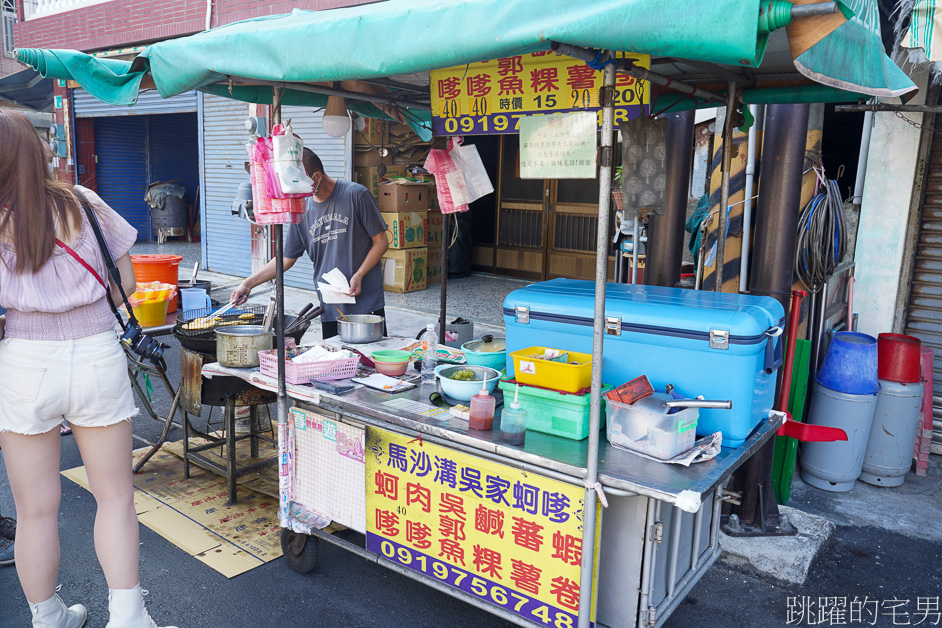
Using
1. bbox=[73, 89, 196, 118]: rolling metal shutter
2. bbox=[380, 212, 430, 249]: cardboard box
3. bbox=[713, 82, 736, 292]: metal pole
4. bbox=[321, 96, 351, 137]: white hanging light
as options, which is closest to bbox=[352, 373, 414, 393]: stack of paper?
bbox=[321, 96, 351, 137]: white hanging light

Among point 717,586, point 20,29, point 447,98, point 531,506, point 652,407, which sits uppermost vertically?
point 20,29

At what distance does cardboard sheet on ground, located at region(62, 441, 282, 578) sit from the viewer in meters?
3.73

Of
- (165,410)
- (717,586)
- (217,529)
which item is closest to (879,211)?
(717,586)

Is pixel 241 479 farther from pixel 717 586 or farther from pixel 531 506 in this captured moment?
pixel 717 586

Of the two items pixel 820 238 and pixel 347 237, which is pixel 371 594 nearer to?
pixel 347 237

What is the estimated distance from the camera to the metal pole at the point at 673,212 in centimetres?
477

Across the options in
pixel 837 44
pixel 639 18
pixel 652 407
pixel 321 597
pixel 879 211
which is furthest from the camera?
pixel 879 211

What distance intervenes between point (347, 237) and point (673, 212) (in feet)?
7.84

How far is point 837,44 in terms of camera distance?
2.34 m

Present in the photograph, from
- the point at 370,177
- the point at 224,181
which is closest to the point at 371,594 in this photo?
the point at 370,177

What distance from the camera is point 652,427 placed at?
8.32ft

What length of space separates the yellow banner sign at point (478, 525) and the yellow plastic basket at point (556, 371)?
38 cm

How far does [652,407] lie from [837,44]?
4.74 feet

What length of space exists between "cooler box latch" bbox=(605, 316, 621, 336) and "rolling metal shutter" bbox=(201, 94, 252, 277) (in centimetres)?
938
